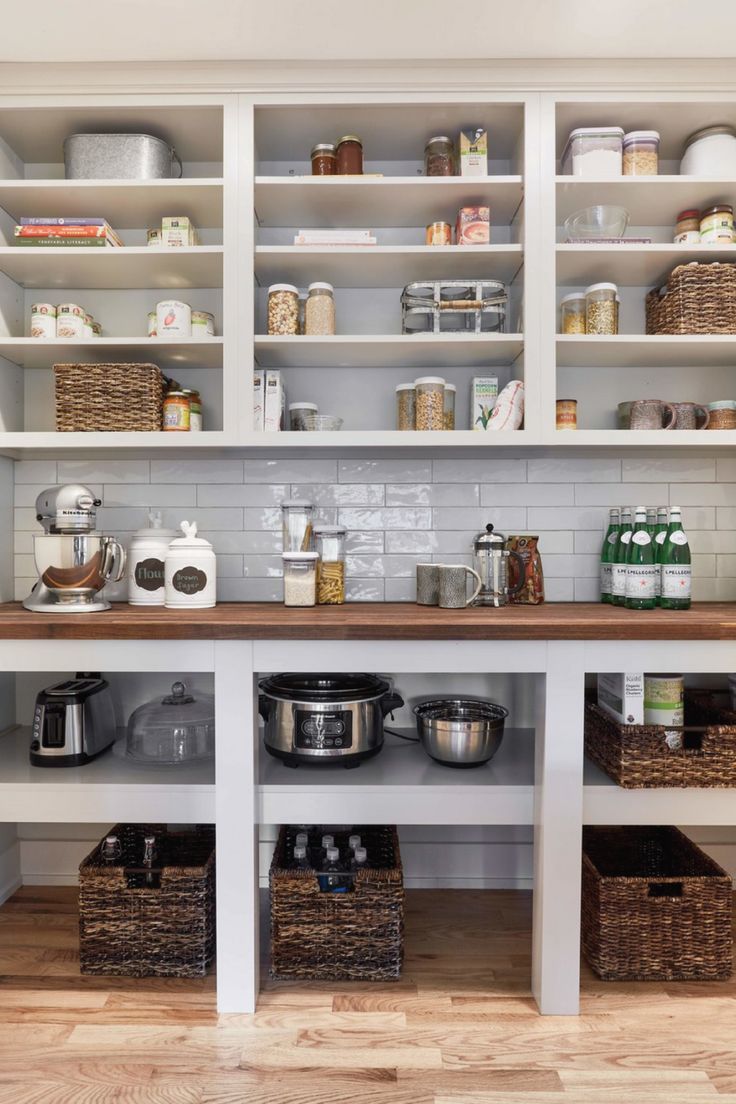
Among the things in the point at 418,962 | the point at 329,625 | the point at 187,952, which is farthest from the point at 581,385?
the point at 187,952

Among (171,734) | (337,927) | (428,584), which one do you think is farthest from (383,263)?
(337,927)

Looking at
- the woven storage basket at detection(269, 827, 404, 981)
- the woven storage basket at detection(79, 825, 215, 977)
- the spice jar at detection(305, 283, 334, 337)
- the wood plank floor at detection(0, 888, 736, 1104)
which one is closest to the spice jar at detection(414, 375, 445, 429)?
the spice jar at detection(305, 283, 334, 337)

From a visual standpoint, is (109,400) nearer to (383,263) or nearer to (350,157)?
(383,263)

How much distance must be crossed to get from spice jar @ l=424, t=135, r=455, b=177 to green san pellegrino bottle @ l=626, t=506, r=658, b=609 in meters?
1.20

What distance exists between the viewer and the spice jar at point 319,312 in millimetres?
2109

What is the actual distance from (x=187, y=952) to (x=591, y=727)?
4.24 feet

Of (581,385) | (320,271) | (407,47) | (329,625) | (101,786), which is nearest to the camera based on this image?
(329,625)

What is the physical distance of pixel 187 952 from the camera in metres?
1.87

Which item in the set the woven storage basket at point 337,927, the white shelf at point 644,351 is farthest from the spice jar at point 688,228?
the woven storage basket at point 337,927

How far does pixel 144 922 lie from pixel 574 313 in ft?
7.11

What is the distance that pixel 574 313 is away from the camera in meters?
2.15

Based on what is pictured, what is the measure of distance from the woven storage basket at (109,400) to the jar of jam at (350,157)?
2.78ft

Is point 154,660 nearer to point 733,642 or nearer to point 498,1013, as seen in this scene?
point 498,1013

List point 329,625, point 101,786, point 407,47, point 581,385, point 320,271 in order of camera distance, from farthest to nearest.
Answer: point 581,385, point 320,271, point 407,47, point 101,786, point 329,625
